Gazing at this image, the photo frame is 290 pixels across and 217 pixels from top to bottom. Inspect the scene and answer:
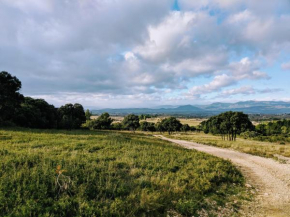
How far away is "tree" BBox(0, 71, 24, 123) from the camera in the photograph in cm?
2778

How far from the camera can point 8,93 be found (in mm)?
28641

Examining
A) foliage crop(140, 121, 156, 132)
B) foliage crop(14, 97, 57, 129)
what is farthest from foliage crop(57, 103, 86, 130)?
foliage crop(140, 121, 156, 132)

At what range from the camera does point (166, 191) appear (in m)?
6.54

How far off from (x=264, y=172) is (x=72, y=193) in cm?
1245

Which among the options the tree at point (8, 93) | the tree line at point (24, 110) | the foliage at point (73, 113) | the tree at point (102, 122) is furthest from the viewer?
the tree at point (102, 122)

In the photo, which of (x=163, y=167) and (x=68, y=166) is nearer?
(x=68, y=166)

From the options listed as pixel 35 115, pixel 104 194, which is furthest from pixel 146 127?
pixel 104 194

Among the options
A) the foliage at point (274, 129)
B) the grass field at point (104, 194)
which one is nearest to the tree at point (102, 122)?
the grass field at point (104, 194)

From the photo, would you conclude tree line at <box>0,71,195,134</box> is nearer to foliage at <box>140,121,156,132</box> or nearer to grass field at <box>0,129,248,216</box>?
foliage at <box>140,121,156,132</box>

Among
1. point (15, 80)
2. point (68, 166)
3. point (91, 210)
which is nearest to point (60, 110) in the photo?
point (15, 80)

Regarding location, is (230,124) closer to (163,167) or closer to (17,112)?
(163,167)

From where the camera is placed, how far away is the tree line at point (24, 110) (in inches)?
1123

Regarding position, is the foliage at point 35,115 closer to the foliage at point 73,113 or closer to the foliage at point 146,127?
the foliage at point 73,113

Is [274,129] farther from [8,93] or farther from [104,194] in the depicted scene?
[8,93]
